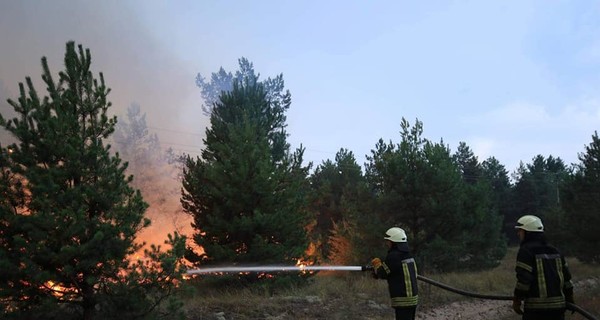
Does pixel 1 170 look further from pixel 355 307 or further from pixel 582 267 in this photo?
pixel 582 267

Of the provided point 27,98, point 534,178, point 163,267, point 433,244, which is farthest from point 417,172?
point 534,178

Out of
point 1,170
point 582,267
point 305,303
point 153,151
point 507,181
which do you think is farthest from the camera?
point 507,181

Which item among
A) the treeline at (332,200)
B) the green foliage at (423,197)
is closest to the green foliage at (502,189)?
the treeline at (332,200)

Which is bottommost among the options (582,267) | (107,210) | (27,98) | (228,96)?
(582,267)

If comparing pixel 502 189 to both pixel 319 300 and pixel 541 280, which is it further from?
pixel 541 280

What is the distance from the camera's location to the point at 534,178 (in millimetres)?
50500

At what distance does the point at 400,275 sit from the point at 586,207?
19.4m

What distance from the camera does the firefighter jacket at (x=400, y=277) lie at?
645 centimetres

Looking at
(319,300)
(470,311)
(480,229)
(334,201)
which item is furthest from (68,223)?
(334,201)

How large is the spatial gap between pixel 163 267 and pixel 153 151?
86.2ft

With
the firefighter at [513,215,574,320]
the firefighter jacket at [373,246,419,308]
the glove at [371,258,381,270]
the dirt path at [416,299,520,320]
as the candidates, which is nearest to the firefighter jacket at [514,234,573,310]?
the firefighter at [513,215,574,320]

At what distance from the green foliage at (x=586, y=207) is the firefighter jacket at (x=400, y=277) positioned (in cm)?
1875

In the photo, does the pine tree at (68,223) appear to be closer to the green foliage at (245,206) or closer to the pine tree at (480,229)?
the green foliage at (245,206)

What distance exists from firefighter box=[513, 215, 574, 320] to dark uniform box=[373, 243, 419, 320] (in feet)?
4.69
